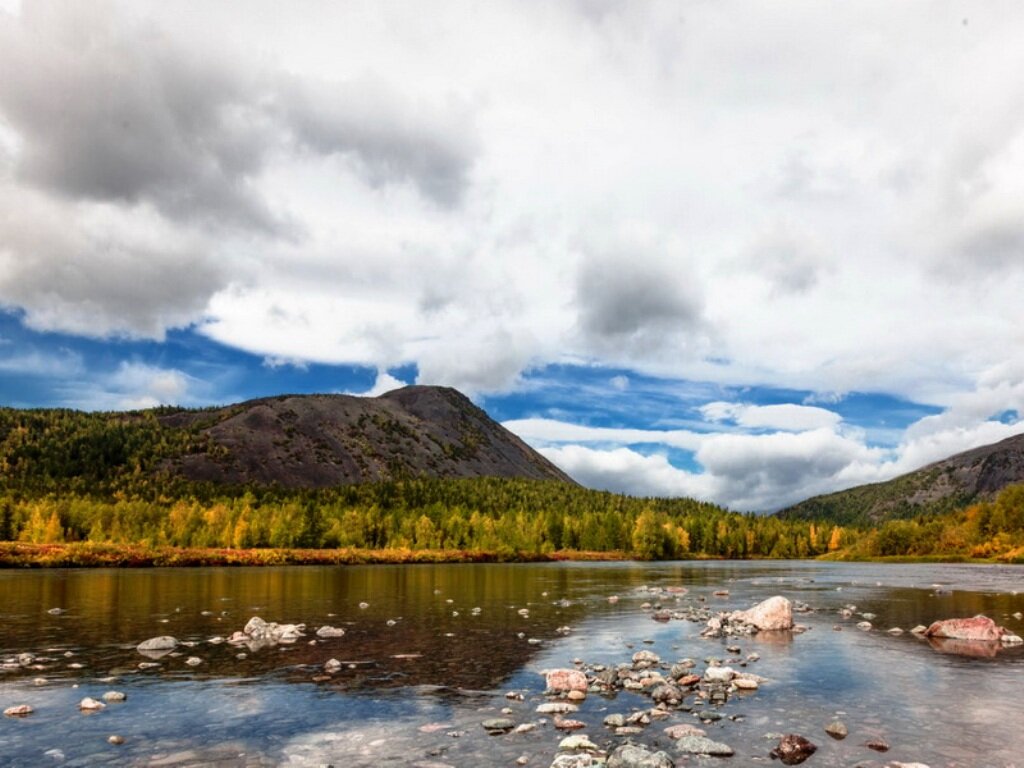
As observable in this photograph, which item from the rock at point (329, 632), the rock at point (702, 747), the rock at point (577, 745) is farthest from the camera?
the rock at point (329, 632)

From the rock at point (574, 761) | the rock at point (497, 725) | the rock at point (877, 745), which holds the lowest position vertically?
the rock at point (877, 745)

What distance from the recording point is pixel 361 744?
1853 centimetres

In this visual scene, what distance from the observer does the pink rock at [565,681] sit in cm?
2455

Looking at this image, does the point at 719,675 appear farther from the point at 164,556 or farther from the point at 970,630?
the point at 164,556

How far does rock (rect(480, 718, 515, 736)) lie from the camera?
1955 centimetres

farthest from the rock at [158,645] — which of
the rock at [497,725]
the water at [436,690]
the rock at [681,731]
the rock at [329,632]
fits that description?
the rock at [681,731]

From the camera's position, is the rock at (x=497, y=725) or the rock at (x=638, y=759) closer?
the rock at (x=638, y=759)

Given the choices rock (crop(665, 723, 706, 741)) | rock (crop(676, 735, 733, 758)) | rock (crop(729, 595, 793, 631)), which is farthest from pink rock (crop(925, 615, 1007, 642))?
rock (crop(676, 735, 733, 758))

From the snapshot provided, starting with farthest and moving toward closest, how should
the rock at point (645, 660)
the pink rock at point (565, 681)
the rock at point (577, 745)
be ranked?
the rock at point (645, 660), the pink rock at point (565, 681), the rock at point (577, 745)

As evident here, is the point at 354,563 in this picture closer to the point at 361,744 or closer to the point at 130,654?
the point at 130,654

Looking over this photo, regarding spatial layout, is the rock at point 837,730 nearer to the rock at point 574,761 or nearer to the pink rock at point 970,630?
the rock at point 574,761

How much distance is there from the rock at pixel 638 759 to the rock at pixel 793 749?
303 centimetres

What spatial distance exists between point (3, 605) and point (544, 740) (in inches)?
2324

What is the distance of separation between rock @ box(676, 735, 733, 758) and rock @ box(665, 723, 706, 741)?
548 mm
